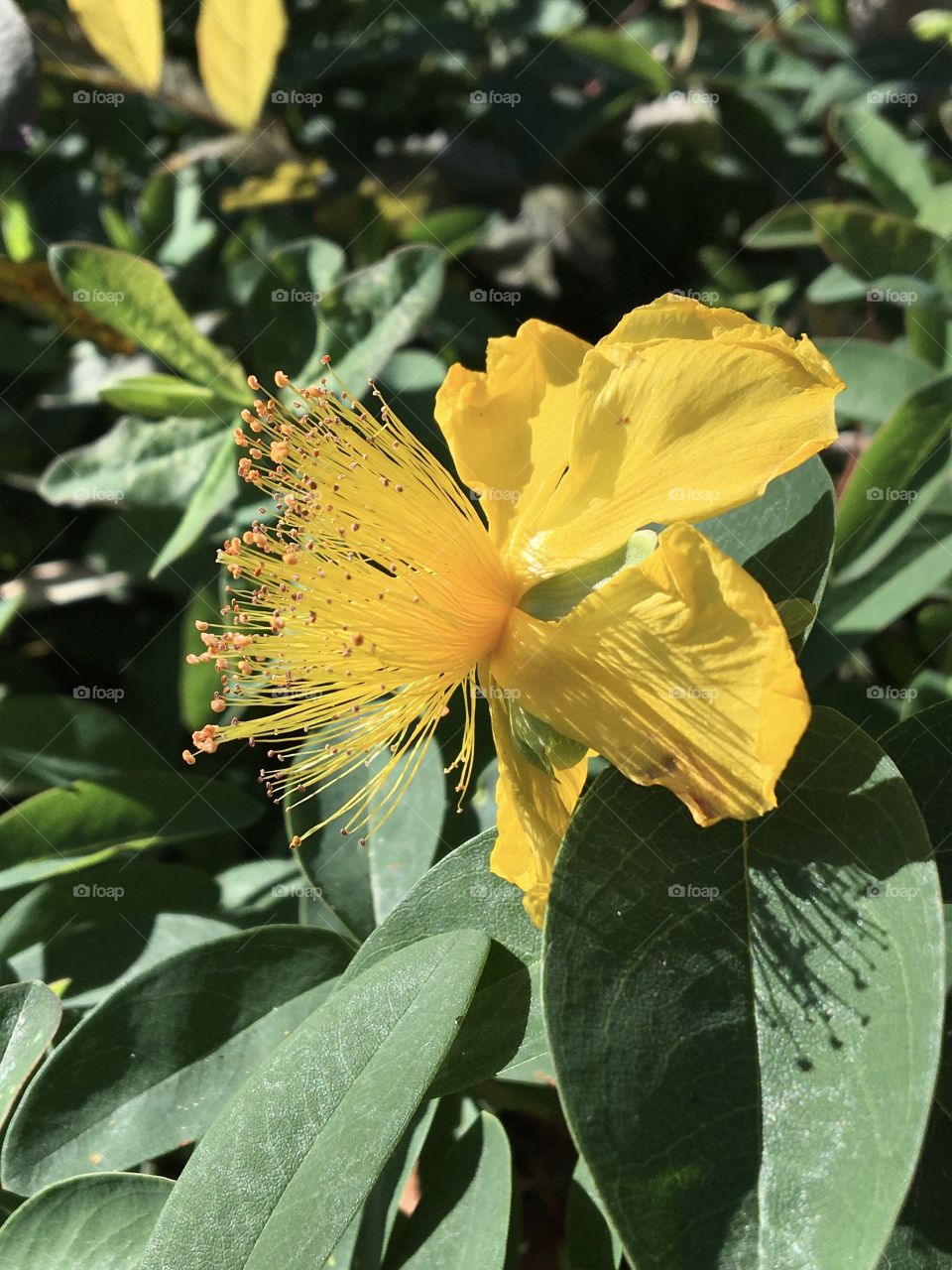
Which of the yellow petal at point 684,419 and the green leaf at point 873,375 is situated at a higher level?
the yellow petal at point 684,419

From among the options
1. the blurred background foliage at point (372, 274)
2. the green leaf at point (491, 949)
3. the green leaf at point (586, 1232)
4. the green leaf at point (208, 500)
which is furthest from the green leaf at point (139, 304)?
the green leaf at point (586, 1232)

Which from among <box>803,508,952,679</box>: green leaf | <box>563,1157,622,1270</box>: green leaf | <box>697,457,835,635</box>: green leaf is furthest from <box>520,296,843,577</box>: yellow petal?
A: <box>563,1157,622,1270</box>: green leaf

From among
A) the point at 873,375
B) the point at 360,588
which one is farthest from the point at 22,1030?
the point at 873,375

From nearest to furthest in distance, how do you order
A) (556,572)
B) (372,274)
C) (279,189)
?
(556,572)
(372,274)
(279,189)

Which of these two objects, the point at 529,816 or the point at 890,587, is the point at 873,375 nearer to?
the point at 890,587

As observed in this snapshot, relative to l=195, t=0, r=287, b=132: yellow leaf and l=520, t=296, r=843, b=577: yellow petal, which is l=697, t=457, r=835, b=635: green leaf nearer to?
l=520, t=296, r=843, b=577: yellow petal

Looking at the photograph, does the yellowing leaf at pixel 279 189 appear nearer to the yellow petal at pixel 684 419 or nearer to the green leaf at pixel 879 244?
the green leaf at pixel 879 244
